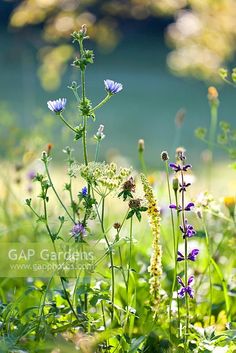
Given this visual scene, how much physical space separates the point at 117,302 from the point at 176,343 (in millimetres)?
407

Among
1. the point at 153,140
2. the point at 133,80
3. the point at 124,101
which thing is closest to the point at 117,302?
the point at 153,140

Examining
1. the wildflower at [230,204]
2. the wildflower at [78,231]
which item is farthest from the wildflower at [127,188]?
the wildflower at [230,204]

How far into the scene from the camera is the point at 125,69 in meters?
12.5

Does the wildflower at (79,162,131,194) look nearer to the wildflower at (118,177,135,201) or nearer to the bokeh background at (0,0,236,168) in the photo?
the wildflower at (118,177,135,201)

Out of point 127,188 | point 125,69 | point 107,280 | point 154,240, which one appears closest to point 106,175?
point 127,188

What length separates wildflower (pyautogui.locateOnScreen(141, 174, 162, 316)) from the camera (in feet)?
5.27

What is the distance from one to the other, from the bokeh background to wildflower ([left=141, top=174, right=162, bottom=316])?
2.43 feet

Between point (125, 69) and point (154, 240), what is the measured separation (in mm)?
11017

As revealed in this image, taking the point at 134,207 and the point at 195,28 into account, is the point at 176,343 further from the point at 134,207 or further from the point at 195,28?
the point at 195,28

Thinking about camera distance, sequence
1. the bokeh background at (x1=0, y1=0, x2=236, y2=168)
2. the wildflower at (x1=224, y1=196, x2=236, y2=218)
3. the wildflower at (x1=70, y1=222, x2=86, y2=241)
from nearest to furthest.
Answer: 1. the wildflower at (x1=70, y1=222, x2=86, y2=241)
2. the wildflower at (x1=224, y1=196, x2=236, y2=218)
3. the bokeh background at (x1=0, y1=0, x2=236, y2=168)

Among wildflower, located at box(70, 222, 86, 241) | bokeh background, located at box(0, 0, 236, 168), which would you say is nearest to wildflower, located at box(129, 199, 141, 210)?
wildflower, located at box(70, 222, 86, 241)

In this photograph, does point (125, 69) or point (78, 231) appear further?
point (125, 69)

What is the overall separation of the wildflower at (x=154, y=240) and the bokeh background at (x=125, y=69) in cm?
74

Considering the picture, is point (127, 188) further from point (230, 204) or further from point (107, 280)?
point (230, 204)
